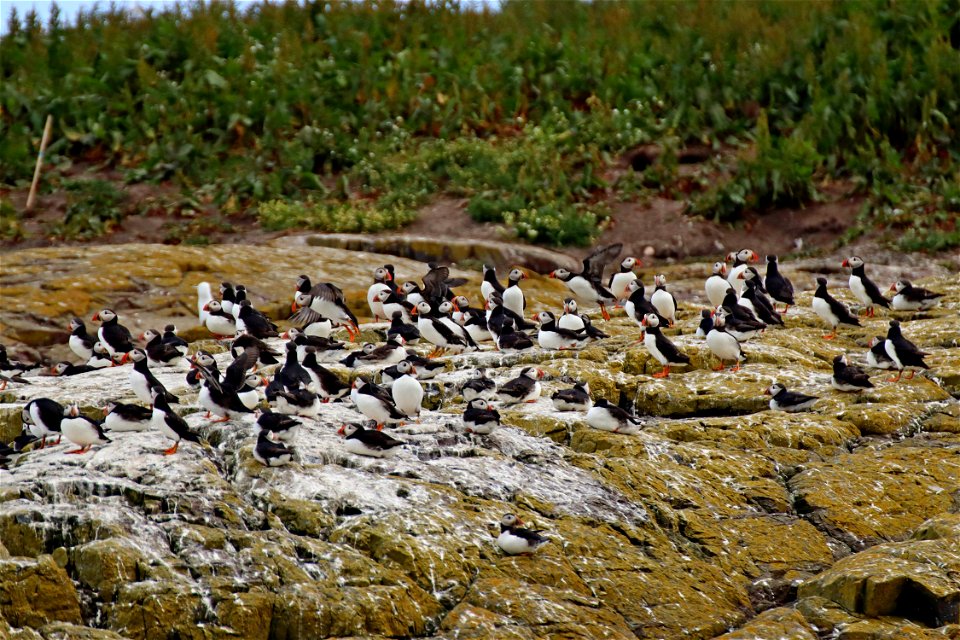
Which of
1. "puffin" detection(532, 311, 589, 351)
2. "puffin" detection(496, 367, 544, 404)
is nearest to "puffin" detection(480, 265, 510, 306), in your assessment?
"puffin" detection(532, 311, 589, 351)

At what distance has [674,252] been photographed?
24719 millimetres

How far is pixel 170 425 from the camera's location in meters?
11.1

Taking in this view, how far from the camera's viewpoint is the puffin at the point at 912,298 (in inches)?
691

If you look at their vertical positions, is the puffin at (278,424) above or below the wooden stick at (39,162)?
below

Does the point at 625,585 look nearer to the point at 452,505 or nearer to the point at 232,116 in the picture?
the point at 452,505

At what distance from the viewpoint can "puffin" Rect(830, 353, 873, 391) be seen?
13.8 m

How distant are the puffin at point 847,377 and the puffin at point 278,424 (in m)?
6.33

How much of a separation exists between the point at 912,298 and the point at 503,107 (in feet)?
45.9

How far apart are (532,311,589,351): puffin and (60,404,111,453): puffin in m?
6.00

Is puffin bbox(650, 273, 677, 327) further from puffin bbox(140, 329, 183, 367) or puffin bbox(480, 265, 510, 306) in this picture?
puffin bbox(140, 329, 183, 367)

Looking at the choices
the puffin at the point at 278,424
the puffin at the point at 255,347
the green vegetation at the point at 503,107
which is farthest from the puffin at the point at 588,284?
the puffin at the point at 278,424

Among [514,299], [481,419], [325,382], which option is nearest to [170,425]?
[325,382]

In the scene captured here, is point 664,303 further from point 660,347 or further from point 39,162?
point 39,162

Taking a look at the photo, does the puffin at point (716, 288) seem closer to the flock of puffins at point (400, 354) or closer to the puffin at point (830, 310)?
the flock of puffins at point (400, 354)
